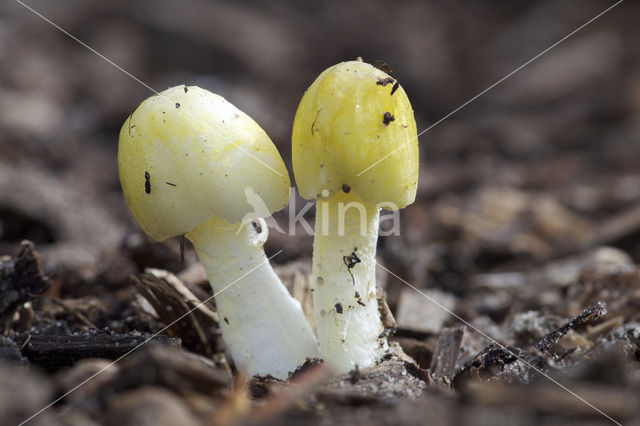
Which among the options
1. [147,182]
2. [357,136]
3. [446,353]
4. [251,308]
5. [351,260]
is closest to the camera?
[357,136]

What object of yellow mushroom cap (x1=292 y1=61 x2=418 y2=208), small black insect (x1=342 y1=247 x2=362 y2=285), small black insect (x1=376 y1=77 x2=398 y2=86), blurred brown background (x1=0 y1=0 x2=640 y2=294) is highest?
blurred brown background (x1=0 y1=0 x2=640 y2=294)

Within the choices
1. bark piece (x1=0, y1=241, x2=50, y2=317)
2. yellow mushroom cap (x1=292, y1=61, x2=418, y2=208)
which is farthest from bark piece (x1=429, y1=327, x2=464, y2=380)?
bark piece (x1=0, y1=241, x2=50, y2=317)

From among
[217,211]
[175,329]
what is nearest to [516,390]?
[217,211]

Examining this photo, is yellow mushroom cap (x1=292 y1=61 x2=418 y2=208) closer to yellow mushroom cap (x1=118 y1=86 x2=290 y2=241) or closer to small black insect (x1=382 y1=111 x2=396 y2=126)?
small black insect (x1=382 y1=111 x2=396 y2=126)

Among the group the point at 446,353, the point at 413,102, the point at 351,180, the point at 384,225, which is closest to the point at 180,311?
the point at 351,180

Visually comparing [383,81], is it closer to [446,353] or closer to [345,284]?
[345,284]

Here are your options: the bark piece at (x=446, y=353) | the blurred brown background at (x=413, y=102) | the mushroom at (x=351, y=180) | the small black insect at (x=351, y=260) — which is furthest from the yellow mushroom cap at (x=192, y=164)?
the blurred brown background at (x=413, y=102)

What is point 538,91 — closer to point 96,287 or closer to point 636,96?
point 636,96
